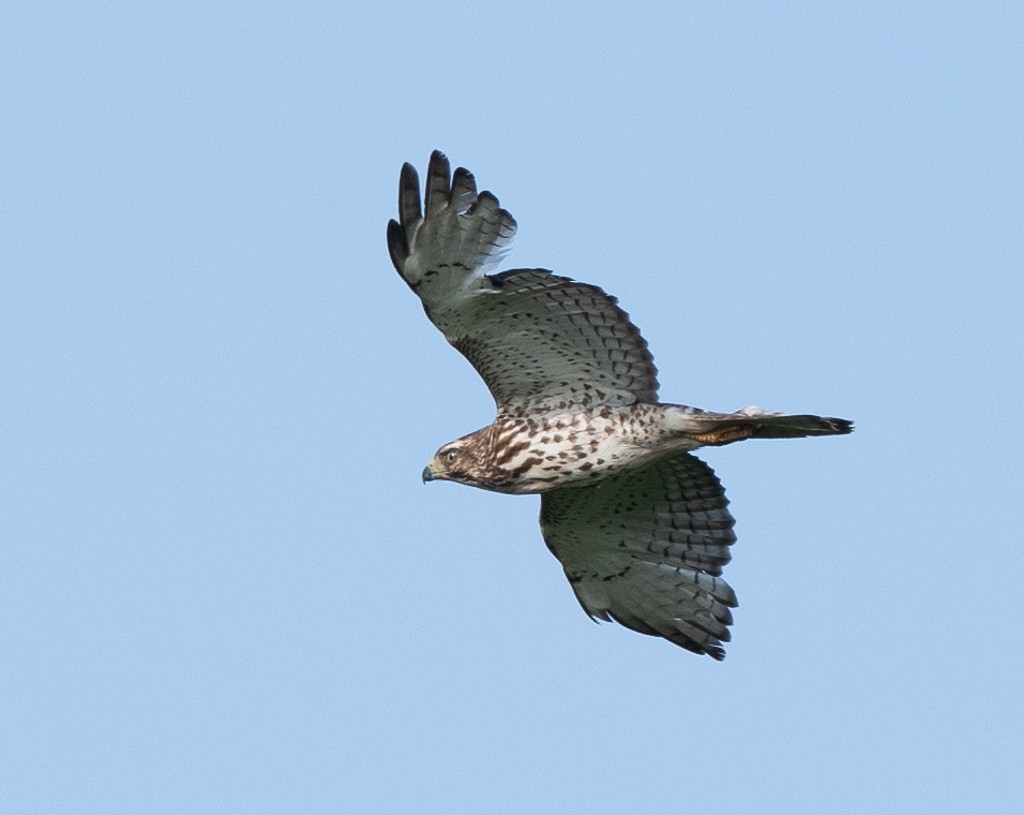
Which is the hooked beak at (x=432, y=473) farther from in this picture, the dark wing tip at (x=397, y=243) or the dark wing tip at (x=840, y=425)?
the dark wing tip at (x=840, y=425)

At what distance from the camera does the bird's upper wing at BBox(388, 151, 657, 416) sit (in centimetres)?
1265

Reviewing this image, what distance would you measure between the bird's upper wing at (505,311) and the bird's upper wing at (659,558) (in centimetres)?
127

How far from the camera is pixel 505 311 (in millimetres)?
13102

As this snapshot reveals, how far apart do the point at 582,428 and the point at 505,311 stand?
99cm

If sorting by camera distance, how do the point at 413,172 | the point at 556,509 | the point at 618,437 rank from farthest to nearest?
the point at 556,509, the point at 618,437, the point at 413,172

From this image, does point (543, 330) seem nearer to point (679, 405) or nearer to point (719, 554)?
point (679, 405)

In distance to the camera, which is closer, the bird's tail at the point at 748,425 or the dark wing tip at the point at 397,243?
the dark wing tip at the point at 397,243

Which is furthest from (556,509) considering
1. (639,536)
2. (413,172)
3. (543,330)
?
(413,172)

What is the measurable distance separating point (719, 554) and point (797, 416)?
2116 mm

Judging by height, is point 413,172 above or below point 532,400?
above

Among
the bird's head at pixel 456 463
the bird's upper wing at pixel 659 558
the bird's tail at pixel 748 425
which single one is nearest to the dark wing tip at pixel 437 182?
the bird's head at pixel 456 463

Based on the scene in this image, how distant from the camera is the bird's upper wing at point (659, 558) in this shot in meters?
14.6

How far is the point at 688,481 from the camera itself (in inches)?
573

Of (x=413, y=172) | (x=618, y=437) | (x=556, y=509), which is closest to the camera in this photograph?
(x=413, y=172)
